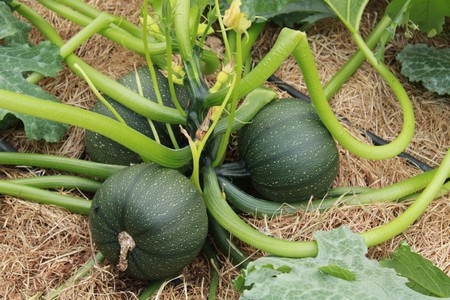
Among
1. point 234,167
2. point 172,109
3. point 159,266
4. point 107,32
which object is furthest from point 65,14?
point 159,266

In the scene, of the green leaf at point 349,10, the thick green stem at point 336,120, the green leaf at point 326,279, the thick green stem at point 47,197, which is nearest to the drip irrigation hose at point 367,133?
the thick green stem at point 336,120

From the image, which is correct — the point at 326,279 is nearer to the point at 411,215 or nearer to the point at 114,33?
the point at 411,215

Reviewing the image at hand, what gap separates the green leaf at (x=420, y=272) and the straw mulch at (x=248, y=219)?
191 mm

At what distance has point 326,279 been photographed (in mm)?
1602

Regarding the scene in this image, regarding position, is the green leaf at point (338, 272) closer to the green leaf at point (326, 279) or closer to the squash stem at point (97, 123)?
the green leaf at point (326, 279)

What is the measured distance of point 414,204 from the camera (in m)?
1.98

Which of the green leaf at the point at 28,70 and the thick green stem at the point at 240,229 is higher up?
the green leaf at the point at 28,70

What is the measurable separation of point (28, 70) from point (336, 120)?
881mm

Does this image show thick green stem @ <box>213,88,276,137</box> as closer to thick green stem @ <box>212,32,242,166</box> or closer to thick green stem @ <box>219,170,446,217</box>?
thick green stem @ <box>212,32,242,166</box>

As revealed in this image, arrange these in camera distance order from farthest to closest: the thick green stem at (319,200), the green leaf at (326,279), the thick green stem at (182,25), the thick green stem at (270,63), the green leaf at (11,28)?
the green leaf at (11,28) < the thick green stem at (319,200) < the thick green stem at (182,25) < the thick green stem at (270,63) < the green leaf at (326,279)

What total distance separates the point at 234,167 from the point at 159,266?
383 mm

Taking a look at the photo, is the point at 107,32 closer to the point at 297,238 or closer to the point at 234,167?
the point at 234,167

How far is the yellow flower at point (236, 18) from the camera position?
1708 mm

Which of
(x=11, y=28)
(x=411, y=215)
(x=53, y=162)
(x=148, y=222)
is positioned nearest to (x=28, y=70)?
(x=11, y=28)
